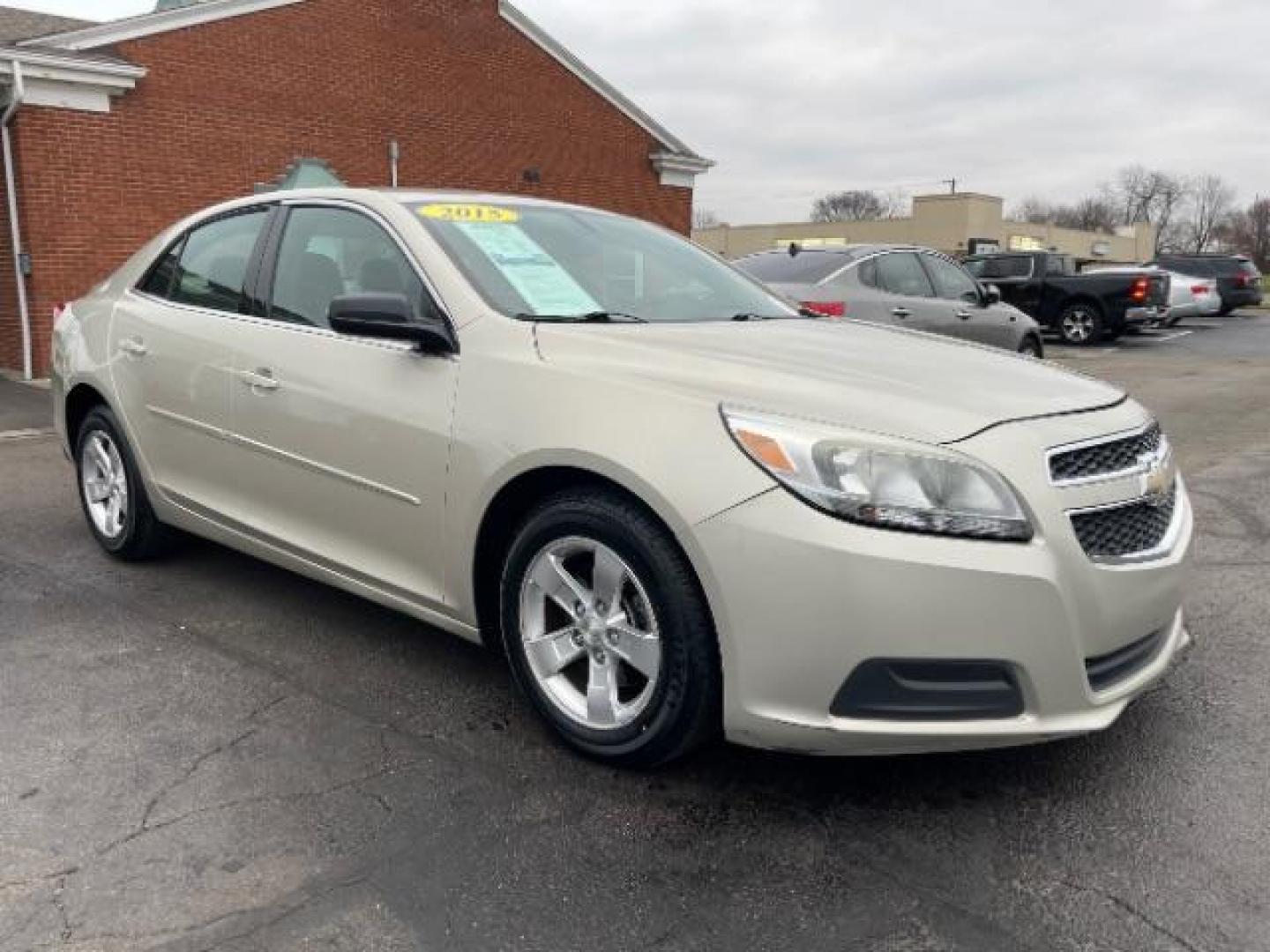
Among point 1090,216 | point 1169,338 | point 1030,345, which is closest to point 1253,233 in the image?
point 1090,216

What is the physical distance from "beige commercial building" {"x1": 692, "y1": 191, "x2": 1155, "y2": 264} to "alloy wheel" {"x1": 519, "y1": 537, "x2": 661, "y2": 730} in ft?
138

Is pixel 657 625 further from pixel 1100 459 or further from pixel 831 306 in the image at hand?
pixel 831 306

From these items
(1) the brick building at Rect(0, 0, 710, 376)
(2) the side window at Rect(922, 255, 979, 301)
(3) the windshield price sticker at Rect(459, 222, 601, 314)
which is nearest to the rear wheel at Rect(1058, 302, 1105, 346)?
(1) the brick building at Rect(0, 0, 710, 376)

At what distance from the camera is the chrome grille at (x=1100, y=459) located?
8.42 feet

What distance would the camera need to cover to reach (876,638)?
7.80 ft

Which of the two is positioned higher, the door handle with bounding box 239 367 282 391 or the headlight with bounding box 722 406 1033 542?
the door handle with bounding box 239 367 282 391

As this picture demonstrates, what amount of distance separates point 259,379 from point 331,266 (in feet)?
1.51

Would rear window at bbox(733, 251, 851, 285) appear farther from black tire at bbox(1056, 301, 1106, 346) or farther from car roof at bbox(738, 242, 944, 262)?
black tire at bbox(1056, 301, 1106, 346)

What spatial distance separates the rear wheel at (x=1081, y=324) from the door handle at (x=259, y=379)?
1757 cm

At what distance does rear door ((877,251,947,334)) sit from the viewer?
344 inches

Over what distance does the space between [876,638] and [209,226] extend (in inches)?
131

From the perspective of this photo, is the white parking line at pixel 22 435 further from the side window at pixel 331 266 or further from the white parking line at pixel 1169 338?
the white parking line at pixel 1169 338

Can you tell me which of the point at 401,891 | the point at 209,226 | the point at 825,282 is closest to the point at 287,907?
the point at 401,891

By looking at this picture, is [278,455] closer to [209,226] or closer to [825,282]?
[209,226]
